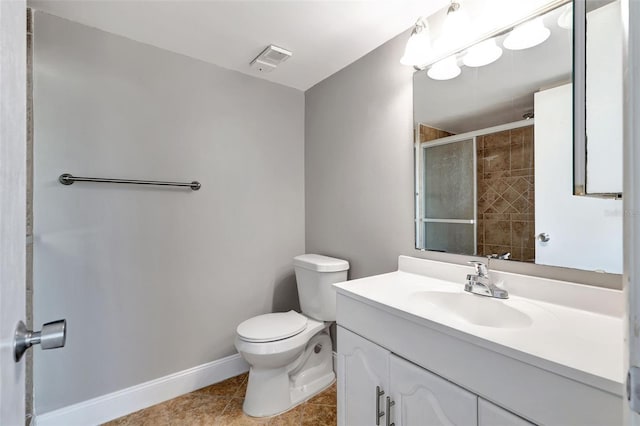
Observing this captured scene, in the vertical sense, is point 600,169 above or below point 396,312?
above

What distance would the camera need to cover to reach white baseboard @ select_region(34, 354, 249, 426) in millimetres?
1434

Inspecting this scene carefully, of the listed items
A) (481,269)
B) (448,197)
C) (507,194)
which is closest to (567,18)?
(507,194)

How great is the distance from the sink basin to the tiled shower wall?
23 cm

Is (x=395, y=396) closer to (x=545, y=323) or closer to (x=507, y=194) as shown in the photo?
(x=545, y=323)

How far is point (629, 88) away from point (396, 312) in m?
0.81

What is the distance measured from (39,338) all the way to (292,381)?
1555 mm

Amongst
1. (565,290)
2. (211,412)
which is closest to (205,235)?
(211,412)

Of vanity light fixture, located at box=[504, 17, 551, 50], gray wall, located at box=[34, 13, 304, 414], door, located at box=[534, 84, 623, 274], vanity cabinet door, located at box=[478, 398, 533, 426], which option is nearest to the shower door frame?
door, located at box=[534, 84, 623, 274]

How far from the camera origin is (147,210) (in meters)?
1.66

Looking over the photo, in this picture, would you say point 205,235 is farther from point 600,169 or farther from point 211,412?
point 600,169

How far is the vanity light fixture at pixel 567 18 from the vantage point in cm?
100

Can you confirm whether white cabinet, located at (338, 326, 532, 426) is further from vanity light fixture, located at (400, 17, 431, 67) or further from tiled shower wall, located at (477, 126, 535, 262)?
vanity light fixture, located at (400, 17, 431, 67)

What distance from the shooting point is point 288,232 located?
2199 millimetres

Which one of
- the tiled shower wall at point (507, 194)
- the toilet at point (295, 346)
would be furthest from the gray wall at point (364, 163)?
the tiled shower wall at point (507, 194)
